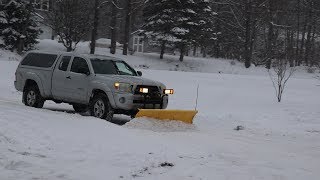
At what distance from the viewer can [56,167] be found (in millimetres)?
7207

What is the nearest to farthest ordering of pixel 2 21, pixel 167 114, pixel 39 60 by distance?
1. pixel 167 114
2. pixel 39 60
3. pixel 2 21

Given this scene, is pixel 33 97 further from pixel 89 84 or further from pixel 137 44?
pixel 137 44

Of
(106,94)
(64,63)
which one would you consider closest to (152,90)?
(106,94)

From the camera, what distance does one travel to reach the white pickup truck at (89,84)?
490 inches

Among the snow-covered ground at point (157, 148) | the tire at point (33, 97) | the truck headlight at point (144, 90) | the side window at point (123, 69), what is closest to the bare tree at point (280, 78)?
the snow-covered ground at point (157, 148)

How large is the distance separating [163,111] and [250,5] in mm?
34798

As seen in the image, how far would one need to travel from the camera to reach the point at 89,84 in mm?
13016

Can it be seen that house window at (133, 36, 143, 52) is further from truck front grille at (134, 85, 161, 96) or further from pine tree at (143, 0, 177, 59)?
truck front grille at (134, 85, 161, 96)

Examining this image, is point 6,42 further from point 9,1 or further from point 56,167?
point 56,167

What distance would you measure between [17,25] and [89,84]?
31.0 meters

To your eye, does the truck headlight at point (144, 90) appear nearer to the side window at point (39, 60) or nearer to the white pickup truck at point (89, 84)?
the white pickup truck at point (89, 84)

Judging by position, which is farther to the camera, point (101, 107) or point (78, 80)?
point (78, 80)

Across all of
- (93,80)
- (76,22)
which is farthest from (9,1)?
(93,80)

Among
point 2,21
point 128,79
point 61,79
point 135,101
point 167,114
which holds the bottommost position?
point 167,114
